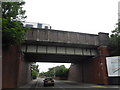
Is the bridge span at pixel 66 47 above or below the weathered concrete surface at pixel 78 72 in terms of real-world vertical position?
above

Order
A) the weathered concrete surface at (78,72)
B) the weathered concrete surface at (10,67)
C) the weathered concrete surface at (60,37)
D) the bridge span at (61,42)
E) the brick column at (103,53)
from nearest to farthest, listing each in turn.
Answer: the weathered concrete surface at (10,67)
the weathered concrete surface at (60,37)
the bridge span at (61,42)
the brick column at (103,53)
the weathered concrete surface at (78,72)

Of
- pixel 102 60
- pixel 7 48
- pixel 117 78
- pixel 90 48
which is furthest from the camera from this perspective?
pixel 90 48

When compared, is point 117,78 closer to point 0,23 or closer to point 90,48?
point 90,48

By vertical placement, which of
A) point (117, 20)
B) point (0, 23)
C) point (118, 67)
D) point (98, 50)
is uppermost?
point (117, 20)

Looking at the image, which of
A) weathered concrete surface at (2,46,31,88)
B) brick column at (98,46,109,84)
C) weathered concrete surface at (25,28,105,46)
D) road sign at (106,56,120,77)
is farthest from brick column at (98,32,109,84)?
weathered concrete surface at (2,46,31,88)

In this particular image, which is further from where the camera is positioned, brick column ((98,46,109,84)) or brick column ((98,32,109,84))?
brick column ((98,32,109,84))

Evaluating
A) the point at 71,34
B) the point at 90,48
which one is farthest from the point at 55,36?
the point at 90,48

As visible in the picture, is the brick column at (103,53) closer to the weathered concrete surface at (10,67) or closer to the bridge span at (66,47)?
the bridge span at (66,47)

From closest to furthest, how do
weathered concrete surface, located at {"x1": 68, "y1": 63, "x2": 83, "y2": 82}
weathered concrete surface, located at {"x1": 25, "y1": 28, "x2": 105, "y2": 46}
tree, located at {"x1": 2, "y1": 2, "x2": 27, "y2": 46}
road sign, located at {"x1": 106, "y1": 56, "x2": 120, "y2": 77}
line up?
tree, located at {"x1": 2, "y1": 2, "x2": 27, "y2": 46} < weathered concrete surface, located at {"x1": 25, "y1": 28, "x2": 105, "y2": 46} < road sign, located at {"x1": 106, "y1": 56, "x2": 120, "y2": 77} < weathered concrete surface, located at {"x1": 68, "y1": 63, "x2": 83, "y2": 82}

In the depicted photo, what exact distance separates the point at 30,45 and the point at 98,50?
38.5 ft

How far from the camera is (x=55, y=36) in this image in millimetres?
21406

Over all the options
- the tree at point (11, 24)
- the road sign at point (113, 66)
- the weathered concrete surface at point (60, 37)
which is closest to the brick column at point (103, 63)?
the road sign at point (113, 66)

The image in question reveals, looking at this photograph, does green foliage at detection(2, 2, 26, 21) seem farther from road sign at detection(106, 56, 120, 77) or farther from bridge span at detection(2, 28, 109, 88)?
road sign at detection(106, 56, 120, 77)

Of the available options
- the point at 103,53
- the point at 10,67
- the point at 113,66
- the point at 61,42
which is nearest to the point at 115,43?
the point at 103,53
